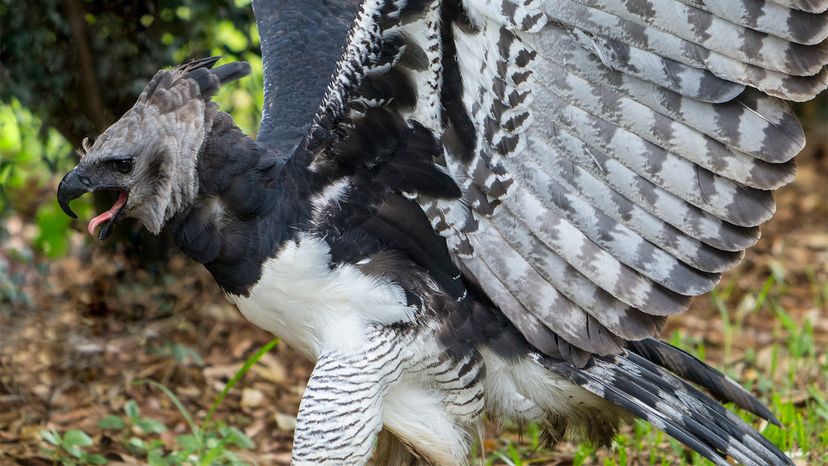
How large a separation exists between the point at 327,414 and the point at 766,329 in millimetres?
3725

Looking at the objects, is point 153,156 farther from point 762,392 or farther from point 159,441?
point 762,392

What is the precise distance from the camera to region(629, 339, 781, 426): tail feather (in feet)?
14.8

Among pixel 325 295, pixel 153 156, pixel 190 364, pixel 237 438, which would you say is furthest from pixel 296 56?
pixel 190 364

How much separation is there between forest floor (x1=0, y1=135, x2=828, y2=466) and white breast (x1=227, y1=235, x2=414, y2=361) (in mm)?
820

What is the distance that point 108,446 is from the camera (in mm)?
5273

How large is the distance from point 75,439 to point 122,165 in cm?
140

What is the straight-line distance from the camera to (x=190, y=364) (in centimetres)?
630

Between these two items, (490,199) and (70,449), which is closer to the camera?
(490,199)

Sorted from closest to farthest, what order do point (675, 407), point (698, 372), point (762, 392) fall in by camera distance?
point (675, 407), point (698, 372), point (762, 392)

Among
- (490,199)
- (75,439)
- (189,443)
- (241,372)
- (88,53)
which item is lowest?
(75,439)

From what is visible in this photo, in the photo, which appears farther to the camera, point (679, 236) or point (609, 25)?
point (679, 236)

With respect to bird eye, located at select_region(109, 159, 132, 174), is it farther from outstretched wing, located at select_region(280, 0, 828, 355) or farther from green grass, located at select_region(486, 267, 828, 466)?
green grass, located at select_region(486, 267, 828, 466)

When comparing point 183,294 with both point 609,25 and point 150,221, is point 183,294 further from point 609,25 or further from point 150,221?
point 609,25

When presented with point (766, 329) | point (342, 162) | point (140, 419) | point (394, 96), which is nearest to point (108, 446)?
point (140, 419)
